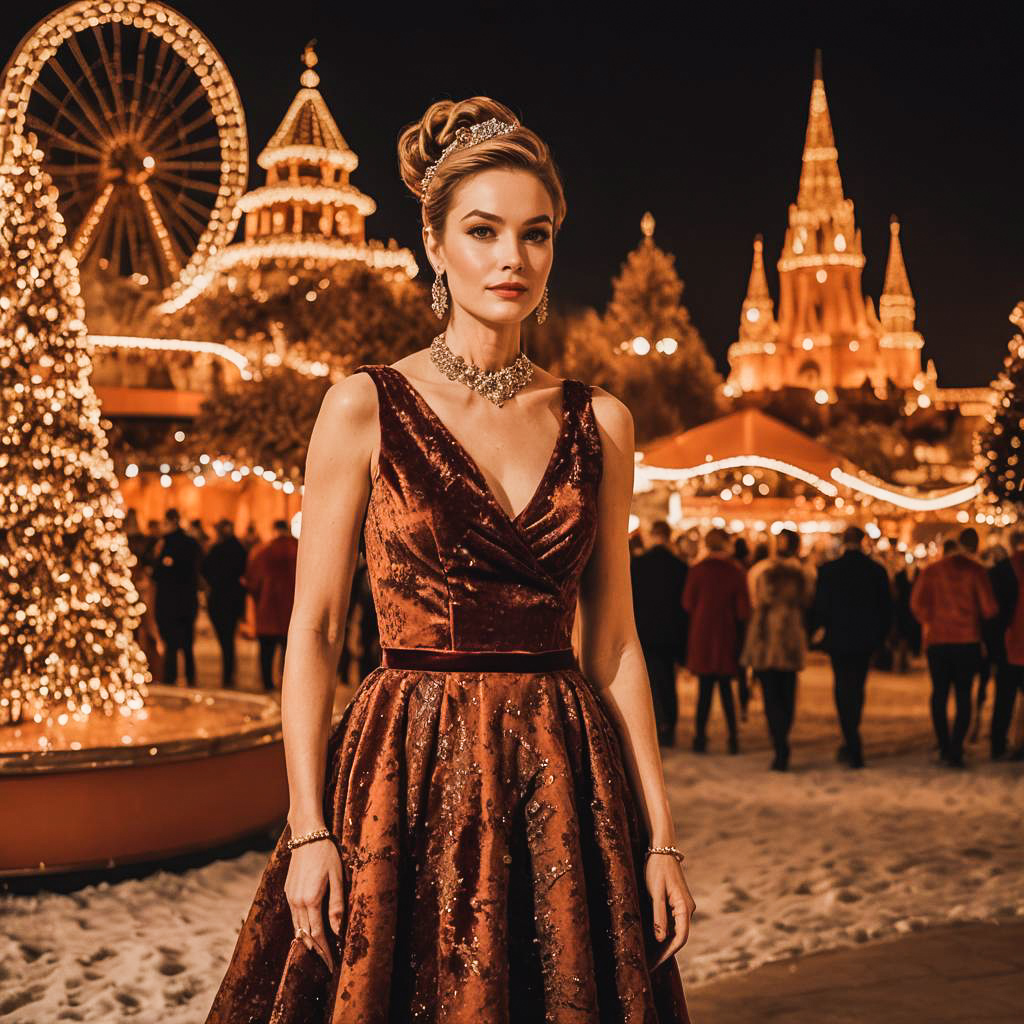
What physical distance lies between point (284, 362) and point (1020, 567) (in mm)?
21849

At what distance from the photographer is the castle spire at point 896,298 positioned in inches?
4183

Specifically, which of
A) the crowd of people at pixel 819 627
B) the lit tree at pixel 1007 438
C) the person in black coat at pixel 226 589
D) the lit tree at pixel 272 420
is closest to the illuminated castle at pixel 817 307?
the lit tree at pixel 272 420

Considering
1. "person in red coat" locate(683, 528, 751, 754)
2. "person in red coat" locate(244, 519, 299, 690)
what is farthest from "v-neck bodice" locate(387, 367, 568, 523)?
"person in red coat" locate(244, 519, 299, 690)

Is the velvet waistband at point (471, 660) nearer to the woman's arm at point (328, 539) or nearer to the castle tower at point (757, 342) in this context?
the woman's arm at point (328, 539)

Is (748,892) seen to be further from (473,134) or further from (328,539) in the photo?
(473,134)

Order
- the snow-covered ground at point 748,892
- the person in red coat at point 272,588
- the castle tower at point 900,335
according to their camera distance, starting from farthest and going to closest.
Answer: the castle tower at point 900,335
the person in red coat at point 272,588
the snow-covered ground at point 748,892

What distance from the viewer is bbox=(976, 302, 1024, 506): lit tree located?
65.3 feet

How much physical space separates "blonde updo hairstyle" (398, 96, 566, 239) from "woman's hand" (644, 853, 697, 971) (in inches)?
40.0

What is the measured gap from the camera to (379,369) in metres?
2.34

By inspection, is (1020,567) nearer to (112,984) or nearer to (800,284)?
(112,984)

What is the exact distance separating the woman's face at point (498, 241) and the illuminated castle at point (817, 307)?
94032mm

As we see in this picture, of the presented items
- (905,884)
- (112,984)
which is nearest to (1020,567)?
(905,884)

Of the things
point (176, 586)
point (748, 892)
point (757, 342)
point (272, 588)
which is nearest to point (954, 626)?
point (748, 892)

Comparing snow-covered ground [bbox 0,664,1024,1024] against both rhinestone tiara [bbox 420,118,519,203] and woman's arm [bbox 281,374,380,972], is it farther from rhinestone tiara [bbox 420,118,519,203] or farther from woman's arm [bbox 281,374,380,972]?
rhinestone tiara [bbox 420,118,519,203]
